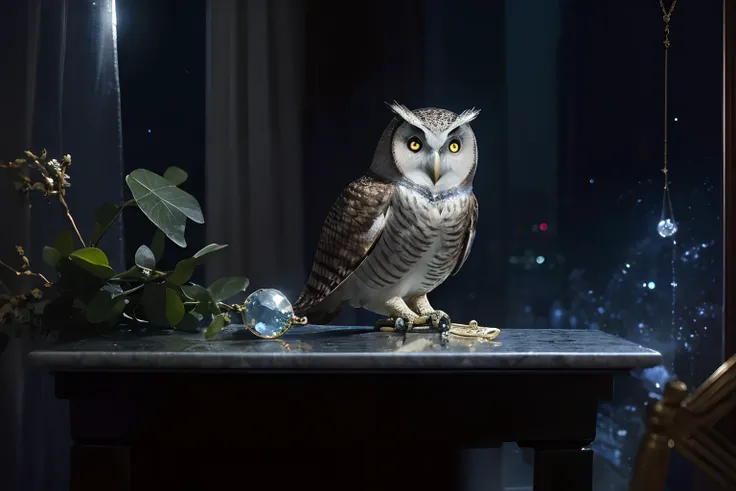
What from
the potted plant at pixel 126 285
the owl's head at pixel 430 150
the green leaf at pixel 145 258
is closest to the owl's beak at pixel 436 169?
the owl's head at pixel 430 150

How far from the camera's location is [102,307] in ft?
3.08

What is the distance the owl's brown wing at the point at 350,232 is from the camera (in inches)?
39.4

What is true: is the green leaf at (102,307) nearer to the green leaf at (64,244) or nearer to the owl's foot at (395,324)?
the green leaf at (64,244)

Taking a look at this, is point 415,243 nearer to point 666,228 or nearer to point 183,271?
point 183,271

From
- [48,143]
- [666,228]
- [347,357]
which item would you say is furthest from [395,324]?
[48,143]

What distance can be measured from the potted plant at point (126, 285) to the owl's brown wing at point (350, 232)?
5.2 inches

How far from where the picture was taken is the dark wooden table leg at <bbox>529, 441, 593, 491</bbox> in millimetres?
802

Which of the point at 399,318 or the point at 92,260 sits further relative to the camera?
the point at 399,318

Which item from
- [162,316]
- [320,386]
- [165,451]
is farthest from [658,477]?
[165,451]

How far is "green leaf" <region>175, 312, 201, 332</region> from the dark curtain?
0.29 metres

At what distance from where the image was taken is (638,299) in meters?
1.30

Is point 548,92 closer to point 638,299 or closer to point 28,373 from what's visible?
point 638,299

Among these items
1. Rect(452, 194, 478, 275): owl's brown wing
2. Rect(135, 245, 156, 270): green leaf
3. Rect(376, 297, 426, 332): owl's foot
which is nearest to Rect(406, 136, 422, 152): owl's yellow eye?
Rect(452, 194, 478, 275): owl's brown wing

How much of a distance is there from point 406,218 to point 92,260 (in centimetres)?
47
